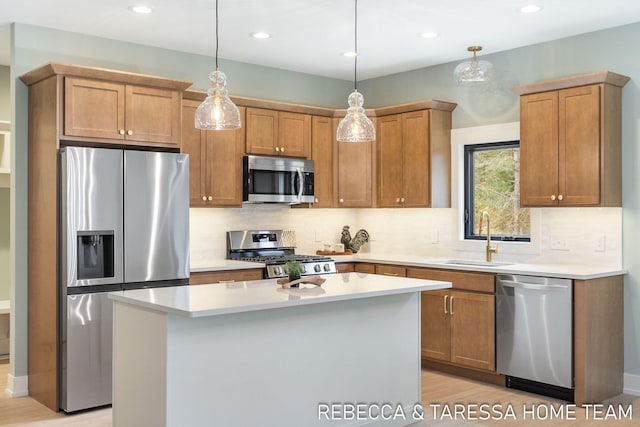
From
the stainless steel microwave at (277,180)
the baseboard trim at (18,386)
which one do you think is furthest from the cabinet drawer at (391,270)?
the baseboard trim at (18,386)

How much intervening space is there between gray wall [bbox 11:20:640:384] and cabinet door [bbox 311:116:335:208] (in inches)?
17.1

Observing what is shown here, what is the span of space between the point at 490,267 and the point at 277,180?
6.58ft

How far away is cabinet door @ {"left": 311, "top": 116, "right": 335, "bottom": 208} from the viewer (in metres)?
6.32

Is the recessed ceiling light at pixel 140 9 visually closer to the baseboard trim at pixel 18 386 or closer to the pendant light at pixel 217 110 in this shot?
the pendant light at pixel 217 110

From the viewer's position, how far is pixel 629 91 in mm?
4910

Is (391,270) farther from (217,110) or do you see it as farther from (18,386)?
(18,386)

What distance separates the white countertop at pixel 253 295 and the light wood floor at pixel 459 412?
0.89 metres

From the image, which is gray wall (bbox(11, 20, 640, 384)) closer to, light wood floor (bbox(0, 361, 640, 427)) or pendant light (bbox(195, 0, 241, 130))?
light wood floor (bbox(0, 361, 640, 427))

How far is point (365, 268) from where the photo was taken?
6074 millimetres

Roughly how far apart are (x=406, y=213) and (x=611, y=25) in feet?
8.09

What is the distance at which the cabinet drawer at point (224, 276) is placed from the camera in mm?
5156

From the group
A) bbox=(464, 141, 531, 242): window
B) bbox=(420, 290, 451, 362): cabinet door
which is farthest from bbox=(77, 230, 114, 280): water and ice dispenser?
bbox=(464, 141, 531, 242): window

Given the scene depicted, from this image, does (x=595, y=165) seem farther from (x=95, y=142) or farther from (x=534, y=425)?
(x=95, y=142)

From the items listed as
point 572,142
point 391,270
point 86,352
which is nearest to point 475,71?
point 572,142
